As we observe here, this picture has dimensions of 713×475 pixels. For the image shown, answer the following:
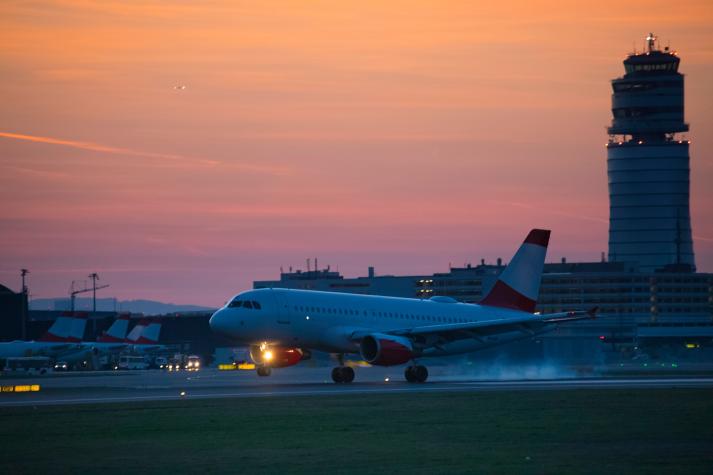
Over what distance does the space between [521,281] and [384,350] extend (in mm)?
17150

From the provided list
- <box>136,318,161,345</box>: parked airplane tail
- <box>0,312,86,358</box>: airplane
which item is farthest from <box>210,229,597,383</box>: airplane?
<box>136,318,161,345</box>: parked airplane tail

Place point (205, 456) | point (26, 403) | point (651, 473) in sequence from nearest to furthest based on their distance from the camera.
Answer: point (651, 473) → point (205, 456) → point (26, 403)

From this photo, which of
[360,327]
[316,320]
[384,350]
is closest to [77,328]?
[360,327]

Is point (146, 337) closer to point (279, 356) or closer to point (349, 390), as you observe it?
point (279, 356)

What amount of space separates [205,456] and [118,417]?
1182cm

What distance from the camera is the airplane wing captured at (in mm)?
68250

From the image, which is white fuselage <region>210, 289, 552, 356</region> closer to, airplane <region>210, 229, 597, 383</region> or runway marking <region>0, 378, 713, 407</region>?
airplane <region>210, 229, 597, 383</region>

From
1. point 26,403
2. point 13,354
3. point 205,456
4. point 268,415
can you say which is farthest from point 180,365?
point 205,456

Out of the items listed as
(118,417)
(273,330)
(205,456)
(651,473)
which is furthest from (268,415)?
(273,330)

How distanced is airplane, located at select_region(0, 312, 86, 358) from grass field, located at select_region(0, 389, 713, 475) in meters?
84.5

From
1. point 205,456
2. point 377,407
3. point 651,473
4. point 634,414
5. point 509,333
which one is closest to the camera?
point 651,473

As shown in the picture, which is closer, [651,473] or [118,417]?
[651,473]

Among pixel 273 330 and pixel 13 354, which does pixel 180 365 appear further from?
pixel 273 330

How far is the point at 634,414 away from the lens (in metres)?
40.0
